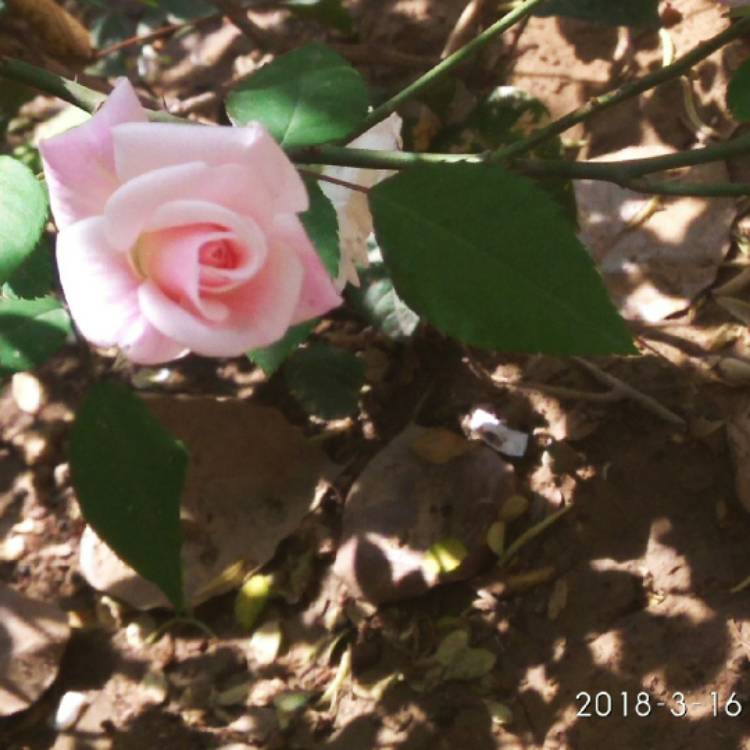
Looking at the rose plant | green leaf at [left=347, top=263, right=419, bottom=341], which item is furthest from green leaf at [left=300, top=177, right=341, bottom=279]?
green leaf at [left=347, top=263, right=419, bottom=341]

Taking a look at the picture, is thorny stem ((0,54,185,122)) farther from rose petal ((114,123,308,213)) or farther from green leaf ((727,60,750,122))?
green leaf ((727,60,750,122))

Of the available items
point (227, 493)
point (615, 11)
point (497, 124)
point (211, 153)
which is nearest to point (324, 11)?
point (497, 124)

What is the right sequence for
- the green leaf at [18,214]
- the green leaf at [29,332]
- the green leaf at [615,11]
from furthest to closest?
the green leaf at [615,11], the green leaf at [29,332], the green leaf at [18,214]

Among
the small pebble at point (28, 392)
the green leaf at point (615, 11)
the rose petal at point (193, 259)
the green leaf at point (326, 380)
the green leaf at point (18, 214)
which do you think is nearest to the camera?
the rose petal at point (193, 259)

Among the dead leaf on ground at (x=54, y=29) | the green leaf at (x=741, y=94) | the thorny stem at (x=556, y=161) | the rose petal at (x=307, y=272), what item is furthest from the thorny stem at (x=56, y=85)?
the dead leaf on ground at (x=54, y=29)

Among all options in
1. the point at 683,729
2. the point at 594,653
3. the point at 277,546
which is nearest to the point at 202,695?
the point at 277,546

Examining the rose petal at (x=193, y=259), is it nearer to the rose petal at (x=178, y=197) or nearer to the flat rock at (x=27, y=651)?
the rose petal at (x=178, y=197)

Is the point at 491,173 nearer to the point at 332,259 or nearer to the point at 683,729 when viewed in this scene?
the point at 332,259
